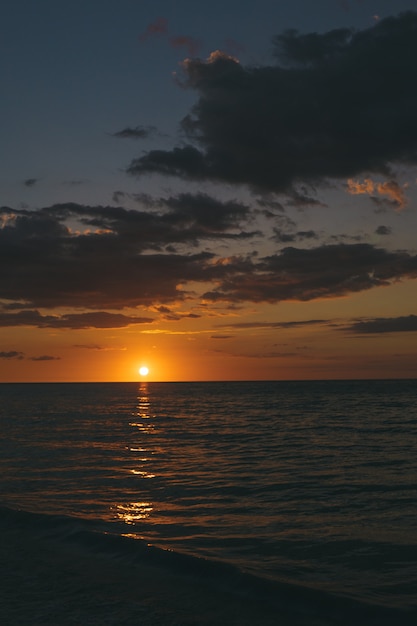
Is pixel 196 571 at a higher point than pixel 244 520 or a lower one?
higher

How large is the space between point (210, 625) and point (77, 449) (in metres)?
32.6

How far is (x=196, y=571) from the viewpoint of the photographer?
569 inches

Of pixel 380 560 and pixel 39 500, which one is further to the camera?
pixel 39 500

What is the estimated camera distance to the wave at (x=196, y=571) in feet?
38.8

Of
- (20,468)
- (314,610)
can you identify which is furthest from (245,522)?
(20,468)

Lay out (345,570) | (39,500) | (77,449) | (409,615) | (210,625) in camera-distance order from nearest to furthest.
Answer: (210,625) → (409,615) → (345,570) → (39,500) → (77,449)

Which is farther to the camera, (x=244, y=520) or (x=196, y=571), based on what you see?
(x=244, y=520)

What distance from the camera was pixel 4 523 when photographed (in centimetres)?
1947

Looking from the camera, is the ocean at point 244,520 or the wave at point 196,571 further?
the ocean at point 244,520

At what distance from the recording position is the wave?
11.8 metres

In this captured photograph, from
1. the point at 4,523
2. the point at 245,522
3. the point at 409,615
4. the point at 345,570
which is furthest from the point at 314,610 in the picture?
the point at 4,523

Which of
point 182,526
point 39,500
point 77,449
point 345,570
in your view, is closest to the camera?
point 345,570

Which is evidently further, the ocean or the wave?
the ocean

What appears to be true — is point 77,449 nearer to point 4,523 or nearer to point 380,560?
point 4,523
